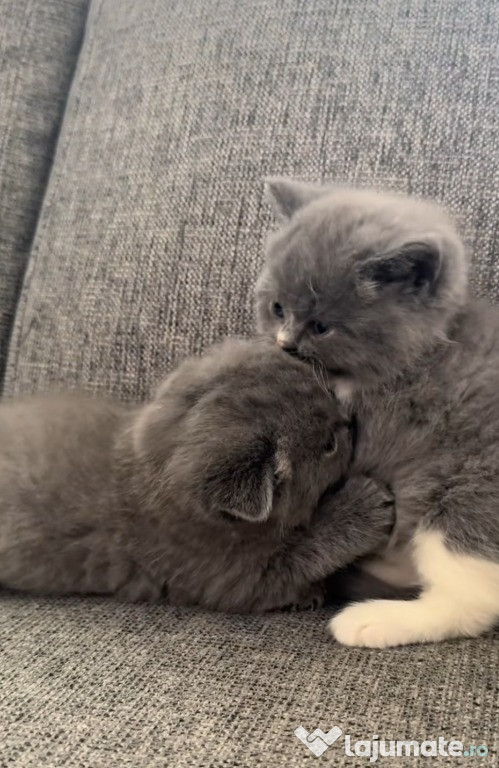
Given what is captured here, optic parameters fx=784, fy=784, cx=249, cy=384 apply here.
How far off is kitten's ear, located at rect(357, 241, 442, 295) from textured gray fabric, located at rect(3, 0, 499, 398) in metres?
0.23

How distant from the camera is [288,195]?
124 centimetres

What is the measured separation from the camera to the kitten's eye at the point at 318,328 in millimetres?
1135

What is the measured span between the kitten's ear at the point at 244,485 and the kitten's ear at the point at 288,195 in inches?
16.2

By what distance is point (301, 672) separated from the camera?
0.89 metres

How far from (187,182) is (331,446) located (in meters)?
0.60

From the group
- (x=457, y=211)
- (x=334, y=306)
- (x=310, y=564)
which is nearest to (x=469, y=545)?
(x=310, y=564)

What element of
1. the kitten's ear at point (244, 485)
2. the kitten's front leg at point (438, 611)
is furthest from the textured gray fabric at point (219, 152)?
the kitten's front leg at point (438, 611)

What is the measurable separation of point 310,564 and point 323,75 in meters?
0.86

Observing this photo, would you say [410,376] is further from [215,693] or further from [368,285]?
[215,693]

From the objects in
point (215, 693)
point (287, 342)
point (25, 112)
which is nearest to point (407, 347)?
point (287, 342)

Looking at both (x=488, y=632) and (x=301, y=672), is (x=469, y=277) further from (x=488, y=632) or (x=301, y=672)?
(x=301, y=672)

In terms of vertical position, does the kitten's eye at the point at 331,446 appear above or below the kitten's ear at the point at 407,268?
below

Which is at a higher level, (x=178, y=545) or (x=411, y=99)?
(x=411, y=99)

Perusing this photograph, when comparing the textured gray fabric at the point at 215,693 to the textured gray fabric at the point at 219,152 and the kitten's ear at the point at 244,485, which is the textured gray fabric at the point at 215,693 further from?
the textured gray fabric at the point at 219,152
